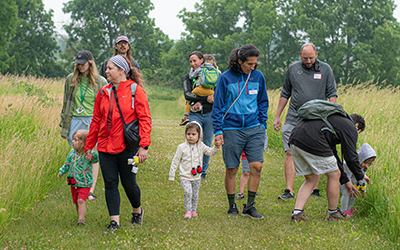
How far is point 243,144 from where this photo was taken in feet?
17.2

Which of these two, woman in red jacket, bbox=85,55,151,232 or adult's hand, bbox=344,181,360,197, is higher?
woman in red jacket, bbox=85,55,151,232

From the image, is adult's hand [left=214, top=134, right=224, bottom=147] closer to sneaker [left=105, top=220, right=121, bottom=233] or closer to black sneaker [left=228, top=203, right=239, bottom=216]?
black sneaker [left=228, top=203, right=239, bottom=216]

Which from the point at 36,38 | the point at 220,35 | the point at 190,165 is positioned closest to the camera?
the point at 190,165

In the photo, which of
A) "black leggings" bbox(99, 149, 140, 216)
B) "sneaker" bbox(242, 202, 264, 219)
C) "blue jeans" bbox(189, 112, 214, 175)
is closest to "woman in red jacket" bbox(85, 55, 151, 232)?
"black leggings" bbox(99, 149, 140, 216)

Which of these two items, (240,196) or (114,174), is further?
(240,196)

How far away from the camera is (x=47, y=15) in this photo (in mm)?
53156

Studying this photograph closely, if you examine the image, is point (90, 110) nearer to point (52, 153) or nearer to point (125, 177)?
point (52, 153)

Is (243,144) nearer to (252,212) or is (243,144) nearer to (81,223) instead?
(252,212)

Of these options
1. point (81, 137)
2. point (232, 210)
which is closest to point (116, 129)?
point (81, 137)

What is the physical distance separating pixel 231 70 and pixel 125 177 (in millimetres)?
2087

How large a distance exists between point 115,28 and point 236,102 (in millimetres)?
61442

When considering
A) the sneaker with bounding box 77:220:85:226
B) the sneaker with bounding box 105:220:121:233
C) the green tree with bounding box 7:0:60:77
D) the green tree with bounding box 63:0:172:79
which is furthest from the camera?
the green tree with bounding box 63:0:172:79

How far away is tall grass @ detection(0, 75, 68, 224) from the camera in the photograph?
4.74 metres

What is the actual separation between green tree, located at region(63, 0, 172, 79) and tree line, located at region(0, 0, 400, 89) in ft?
0.52
